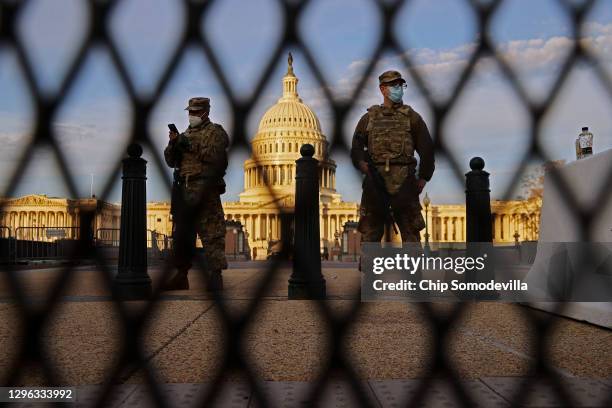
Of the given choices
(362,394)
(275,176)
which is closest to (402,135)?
(275,176)

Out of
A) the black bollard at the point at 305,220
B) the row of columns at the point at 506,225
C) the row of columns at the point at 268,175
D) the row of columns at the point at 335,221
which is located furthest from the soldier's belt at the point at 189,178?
the row of columns at the point at 335,221

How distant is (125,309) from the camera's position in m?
1.92

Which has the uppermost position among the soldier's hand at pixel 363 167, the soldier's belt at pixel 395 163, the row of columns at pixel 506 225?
the soldier's belt at pixel 395 163

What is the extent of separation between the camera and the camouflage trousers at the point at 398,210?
2037 mm

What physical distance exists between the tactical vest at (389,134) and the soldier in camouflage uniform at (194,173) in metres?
0.58

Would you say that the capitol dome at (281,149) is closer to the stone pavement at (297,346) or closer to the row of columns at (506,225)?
the stone pavement at (297,346)

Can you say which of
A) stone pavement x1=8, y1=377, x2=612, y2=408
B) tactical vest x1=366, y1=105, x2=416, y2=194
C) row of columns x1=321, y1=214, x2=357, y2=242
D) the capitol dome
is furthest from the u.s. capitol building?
row of columns x1=321, y1=214, x2=357, y2=242

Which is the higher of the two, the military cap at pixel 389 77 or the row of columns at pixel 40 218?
the military cap at pixel 389 77

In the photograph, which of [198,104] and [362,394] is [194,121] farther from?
[362,394]

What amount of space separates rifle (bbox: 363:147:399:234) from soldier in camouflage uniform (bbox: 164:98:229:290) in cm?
50

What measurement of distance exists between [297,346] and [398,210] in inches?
Answer: 130

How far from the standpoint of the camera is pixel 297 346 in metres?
5.19

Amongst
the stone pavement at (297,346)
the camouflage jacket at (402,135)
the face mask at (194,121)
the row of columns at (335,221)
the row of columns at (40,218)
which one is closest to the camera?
the row of columns at (40,218)

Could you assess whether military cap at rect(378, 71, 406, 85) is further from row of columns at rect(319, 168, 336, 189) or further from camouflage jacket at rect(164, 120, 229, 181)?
camouflage jacket at rect(164, 120, 229, 181)
